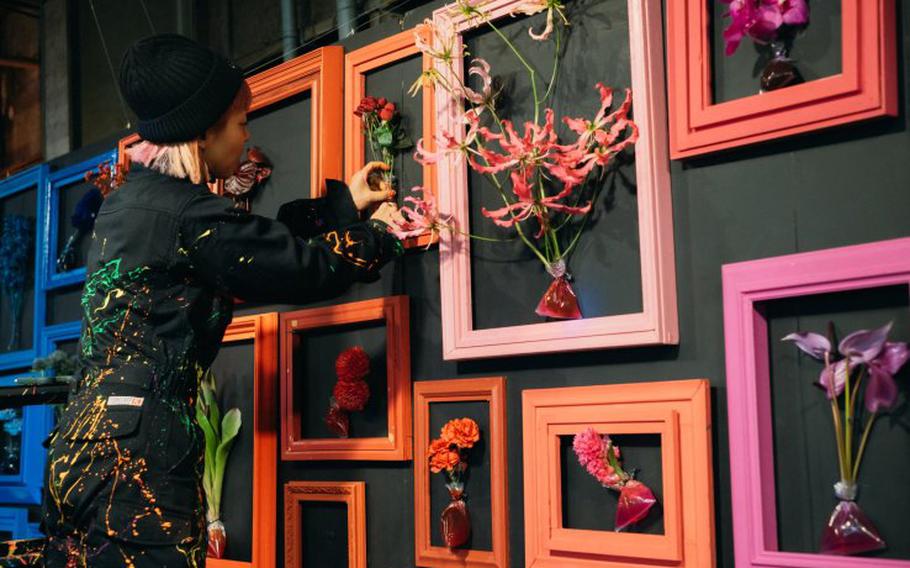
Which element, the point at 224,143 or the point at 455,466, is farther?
the point at 455,466

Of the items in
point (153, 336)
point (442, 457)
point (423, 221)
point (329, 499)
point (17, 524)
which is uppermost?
point (423, 221)

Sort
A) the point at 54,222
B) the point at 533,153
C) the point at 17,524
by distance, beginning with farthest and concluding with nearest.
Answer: the point at 54,222 → the point at 17,524 → the point at 533,153

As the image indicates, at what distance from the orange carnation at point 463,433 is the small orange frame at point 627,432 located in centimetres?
14

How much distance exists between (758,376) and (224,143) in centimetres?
104

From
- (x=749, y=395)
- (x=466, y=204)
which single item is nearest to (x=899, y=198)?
(x=749, y=395)

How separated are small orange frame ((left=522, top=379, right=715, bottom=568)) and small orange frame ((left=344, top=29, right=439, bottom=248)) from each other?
0.57 meters

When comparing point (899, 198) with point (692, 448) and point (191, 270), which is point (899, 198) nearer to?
point (692, 448)

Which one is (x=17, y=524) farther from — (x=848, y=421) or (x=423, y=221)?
(x=848, y=421)

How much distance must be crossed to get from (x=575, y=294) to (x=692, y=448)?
0.40m

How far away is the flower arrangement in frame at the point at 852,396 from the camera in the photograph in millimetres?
1769

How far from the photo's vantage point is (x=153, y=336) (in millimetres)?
1957

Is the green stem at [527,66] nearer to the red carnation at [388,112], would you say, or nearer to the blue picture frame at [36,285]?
the red carnation at [388,112]

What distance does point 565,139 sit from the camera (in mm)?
2295

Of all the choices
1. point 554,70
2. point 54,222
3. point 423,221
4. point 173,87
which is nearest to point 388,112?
point 423,221
